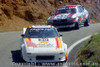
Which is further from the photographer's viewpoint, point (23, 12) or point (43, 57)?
point (23, 12)

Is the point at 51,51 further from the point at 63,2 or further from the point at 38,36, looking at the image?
the point at 63,2

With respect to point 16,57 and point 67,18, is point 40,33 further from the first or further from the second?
point 67,18

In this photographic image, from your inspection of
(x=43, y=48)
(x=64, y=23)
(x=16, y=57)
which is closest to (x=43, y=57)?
(x=43, y=48)

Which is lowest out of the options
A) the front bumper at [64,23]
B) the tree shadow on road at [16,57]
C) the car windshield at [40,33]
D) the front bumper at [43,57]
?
the tree shadow on road at [16,57]

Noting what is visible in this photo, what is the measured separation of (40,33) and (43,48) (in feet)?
4.62

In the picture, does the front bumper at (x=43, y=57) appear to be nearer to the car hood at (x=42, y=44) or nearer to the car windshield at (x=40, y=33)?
the car hood at (x=42, y=44)

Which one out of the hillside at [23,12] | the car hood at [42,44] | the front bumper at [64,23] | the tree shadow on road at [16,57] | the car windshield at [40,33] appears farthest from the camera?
the hillside at [23,12]

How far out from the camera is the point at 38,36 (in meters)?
→ 10.6

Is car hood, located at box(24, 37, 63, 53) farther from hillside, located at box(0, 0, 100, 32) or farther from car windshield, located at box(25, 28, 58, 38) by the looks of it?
hillside, located at box(0, 0, 100, 32)

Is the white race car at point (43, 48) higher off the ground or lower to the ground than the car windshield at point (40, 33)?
lower

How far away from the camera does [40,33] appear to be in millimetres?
10773

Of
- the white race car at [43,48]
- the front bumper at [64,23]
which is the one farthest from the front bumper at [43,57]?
the front bumper at [64,23]

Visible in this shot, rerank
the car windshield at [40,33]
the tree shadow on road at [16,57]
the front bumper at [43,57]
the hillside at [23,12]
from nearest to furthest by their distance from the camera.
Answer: the front bumper at [43,57], the tree shadow on road at [16,57], the car windshield at [40,33], the hillside at [23,12]

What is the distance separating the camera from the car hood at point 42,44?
370 inches
